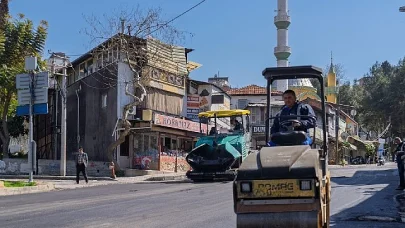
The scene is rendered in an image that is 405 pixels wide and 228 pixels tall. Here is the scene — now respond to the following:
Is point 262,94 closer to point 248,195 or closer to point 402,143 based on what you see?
point 402,143

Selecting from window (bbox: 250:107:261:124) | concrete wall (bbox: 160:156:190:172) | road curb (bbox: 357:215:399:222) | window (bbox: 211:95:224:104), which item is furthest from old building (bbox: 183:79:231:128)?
road curb (bbox: 357:215:399:222)

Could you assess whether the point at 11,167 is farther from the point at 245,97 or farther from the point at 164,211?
the point at 245,97

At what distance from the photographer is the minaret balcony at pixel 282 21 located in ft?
206

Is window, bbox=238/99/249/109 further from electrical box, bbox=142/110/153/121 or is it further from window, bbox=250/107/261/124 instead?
electrical box, bbox=142/110/153/121

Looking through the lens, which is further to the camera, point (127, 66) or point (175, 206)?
point (127, 66)

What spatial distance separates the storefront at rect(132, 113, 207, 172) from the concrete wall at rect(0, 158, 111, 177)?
2318mm

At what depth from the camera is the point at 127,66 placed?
36.2 metres

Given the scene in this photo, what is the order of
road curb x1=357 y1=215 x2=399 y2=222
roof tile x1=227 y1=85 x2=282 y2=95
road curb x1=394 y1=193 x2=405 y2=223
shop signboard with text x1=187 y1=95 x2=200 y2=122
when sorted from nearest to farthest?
road curb x1=357 y1=215 x2=399 y2=222, road curb x1=394 y1=193 x2=405 y2=223, shop signboard with text x1=187 y1=95 x2=200 y2=122, roof tile x1=227 y1=85 x2=282 y2=95

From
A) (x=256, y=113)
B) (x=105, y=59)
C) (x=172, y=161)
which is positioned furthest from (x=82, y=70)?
(x=256, y=113)

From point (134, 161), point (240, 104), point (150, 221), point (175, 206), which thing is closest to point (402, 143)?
point (175, 206)

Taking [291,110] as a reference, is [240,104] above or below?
above

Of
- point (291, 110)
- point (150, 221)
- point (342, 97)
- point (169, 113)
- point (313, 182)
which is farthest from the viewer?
point (342, 97)

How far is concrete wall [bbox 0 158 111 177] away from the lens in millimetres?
35031

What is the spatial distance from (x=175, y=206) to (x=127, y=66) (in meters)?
24.1
